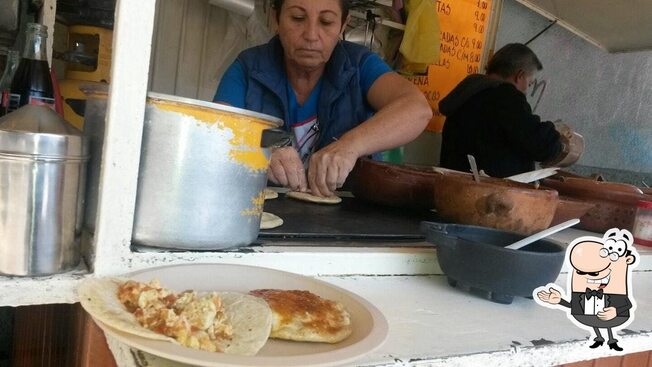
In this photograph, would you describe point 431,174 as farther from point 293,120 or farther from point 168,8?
point 168,8

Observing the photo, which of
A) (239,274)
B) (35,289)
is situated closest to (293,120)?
(239,274)

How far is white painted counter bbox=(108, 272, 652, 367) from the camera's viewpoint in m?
0.62

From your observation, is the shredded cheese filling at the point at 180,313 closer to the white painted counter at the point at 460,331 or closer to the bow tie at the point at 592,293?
the white painted counter at the point at 460,331

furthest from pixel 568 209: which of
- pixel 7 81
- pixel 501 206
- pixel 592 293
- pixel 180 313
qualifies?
pixel 7 81

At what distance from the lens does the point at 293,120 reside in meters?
1.84

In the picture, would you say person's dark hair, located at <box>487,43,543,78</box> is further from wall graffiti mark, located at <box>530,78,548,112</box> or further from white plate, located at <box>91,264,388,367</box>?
white plate, located at <box>91,264,388,367</box>

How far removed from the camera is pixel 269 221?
3.16 ft

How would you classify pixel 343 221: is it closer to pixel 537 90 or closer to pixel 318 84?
pixel 318 84

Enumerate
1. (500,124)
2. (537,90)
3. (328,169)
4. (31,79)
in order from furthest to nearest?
(537,90) < (500,124) < (328,169) < (31,79)

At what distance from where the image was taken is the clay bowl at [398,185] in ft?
4.29

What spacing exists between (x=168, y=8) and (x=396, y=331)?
2.15 meters

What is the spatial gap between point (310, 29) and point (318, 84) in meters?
0.25

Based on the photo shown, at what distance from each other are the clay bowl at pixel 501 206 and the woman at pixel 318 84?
1.78 feet

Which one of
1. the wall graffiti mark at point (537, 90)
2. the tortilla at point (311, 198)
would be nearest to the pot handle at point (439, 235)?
the tortilla at point (311, 198)
